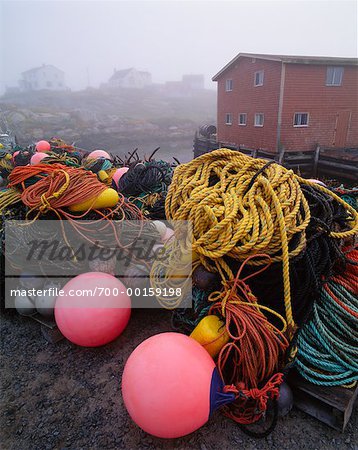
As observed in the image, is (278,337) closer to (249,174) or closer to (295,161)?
(249,174)

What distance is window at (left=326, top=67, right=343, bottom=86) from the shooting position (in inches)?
663

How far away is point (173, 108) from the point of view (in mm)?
56938

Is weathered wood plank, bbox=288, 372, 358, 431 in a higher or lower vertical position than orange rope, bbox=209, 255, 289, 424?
lower

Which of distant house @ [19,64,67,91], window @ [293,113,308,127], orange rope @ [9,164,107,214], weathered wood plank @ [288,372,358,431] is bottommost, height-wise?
weathered wood plank @ [288,372,358,431]

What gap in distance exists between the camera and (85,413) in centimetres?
265

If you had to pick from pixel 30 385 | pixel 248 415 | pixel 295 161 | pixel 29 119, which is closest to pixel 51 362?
pixel 30 385

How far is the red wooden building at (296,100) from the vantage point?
16172mm

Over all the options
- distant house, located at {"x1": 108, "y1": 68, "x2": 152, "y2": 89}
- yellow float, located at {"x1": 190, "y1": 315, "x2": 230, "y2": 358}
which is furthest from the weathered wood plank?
distant house, located at {"x1": 108, "y1": 68, "x2": 152, "y2": 89}

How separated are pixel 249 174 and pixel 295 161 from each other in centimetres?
1285

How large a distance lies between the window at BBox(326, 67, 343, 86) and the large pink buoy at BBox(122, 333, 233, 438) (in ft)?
62.2

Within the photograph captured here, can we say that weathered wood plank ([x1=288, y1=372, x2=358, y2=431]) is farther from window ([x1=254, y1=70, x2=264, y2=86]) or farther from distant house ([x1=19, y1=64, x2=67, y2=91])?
distant house ([x1=19, y1=64, x2=67, y2=91])

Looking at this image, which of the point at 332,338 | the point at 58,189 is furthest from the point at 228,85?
the point at 332,338

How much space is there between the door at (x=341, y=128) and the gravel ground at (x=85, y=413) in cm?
1866

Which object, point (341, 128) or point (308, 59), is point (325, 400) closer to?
point (308, 59)
